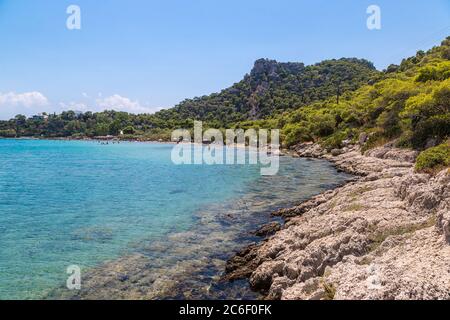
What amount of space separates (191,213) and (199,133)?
15321 cm

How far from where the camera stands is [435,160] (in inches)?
731

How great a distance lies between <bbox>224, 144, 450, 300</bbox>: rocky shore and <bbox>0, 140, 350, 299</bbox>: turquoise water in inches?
334

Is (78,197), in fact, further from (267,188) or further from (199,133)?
(199,133)

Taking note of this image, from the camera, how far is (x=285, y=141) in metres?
102

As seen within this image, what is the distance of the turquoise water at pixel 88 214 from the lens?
59.5 ft

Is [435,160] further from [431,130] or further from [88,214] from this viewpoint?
[431,130]

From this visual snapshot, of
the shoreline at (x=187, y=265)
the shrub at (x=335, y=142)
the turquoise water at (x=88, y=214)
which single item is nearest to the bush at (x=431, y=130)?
the turquoise water at (x=88, y=214)

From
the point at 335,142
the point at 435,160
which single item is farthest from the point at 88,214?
the point at 335,142

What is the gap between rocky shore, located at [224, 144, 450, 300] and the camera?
363 inches

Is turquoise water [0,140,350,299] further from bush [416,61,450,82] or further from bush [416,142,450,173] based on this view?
bush [416,61,450,82]

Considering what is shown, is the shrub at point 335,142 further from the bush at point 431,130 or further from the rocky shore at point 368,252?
the rocky shore at point 368,252

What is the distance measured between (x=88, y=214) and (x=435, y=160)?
26046 mm

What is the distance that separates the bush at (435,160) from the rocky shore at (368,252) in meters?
1.38

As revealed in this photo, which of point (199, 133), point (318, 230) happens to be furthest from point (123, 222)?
point (199, 133)
